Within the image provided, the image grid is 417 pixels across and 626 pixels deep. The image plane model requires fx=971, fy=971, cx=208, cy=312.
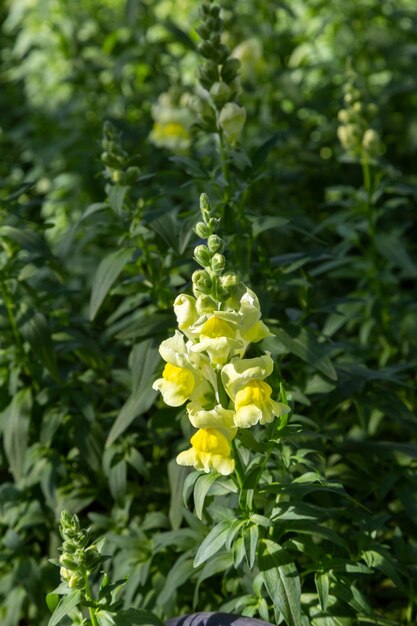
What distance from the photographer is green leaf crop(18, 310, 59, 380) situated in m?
3.12

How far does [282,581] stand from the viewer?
2.41m

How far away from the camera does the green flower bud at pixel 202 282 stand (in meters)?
2.27

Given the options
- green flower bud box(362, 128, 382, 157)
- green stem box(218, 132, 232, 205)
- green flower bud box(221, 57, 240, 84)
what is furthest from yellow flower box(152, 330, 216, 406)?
green flower bud box(362, 128, 382, 157)

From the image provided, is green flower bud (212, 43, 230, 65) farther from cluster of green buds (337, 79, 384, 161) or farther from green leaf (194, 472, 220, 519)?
green leaf (194, 472, 220, 519)

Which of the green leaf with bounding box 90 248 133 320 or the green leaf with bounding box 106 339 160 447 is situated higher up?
the green leaf with bounding box 90 248 133 320

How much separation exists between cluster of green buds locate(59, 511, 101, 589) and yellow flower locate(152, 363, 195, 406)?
363 mm

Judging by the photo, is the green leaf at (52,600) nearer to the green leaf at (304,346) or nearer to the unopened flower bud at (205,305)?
the unopened flower bud at (205,305)

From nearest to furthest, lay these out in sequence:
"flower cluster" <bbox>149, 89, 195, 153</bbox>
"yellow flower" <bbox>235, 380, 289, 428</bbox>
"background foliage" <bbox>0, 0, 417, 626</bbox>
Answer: "yellow flower" <bbox>235, 380, 289, 428</bbox>
"background foliage" <bbox>0, 0, 417, 626</bbox>
"flower cluster" <bbox>149, 89, 195, 153</bbox>

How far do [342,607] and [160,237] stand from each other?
128 centimetres

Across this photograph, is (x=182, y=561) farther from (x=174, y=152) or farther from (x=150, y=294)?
(x=174, y=152)

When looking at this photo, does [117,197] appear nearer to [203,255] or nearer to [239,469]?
[203,255]

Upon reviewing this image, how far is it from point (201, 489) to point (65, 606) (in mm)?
423

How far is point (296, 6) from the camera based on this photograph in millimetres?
6574

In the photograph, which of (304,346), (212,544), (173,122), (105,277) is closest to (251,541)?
(212,544)
